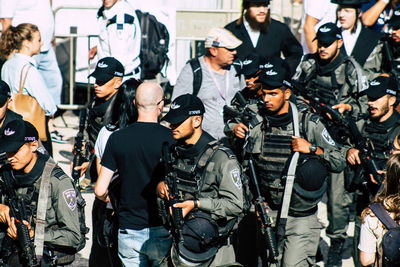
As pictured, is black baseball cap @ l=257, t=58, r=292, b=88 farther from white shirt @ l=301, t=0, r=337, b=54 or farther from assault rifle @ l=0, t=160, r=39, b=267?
white shirt @ l=301, t=0, r=337, b=54

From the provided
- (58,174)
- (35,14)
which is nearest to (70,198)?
(58,174)

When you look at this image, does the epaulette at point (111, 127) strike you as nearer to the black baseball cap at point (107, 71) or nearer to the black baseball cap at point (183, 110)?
the black baseball cap at point (107, 71)

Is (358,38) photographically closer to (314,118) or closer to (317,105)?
(317,105)

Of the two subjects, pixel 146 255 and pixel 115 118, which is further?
pixel 115 118

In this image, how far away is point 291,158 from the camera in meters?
5.96

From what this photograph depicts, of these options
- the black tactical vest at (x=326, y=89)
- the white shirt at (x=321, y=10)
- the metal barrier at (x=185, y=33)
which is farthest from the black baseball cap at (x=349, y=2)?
the metal barrier at (x=185, y=33)

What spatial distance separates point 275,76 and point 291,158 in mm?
751

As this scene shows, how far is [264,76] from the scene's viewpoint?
19.8 feet

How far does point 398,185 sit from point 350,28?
420 cm

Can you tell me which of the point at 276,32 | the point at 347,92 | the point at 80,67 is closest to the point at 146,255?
the point at 347,92

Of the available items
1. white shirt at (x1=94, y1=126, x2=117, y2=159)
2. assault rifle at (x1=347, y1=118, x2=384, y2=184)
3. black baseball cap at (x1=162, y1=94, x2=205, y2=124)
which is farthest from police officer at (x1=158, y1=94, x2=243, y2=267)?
assault rifle at (x1=347, y1=118, x2=384, y2=184)

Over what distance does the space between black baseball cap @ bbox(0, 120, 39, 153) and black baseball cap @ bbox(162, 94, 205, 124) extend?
1.07 m

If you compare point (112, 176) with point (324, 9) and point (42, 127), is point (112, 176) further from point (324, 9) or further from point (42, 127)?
point (324, 9)

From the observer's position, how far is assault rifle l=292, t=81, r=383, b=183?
6.46 meters
